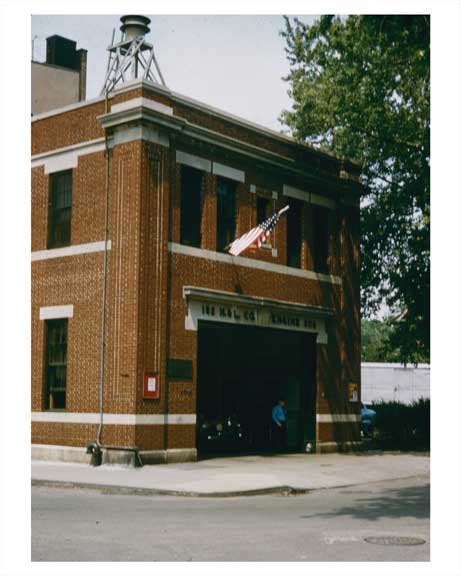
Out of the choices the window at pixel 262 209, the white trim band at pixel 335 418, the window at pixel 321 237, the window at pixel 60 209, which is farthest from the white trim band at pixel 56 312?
the white trim band at pixel 335 418

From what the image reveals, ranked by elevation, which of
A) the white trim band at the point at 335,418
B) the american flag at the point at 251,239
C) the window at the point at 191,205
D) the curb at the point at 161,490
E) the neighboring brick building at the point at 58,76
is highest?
the neighboring brick building at the point at 58,76

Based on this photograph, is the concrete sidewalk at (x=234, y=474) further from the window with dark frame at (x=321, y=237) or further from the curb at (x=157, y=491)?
the window with dark frame at (x=321, y=237)

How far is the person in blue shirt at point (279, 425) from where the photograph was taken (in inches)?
997

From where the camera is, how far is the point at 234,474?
18.6m

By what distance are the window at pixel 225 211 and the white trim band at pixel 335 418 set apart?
20.8ft

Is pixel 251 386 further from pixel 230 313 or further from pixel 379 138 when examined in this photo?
pixel 379 138

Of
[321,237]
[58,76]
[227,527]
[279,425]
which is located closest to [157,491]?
[227,527]

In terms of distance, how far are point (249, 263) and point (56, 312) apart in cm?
538

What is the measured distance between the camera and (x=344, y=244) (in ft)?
90.3
